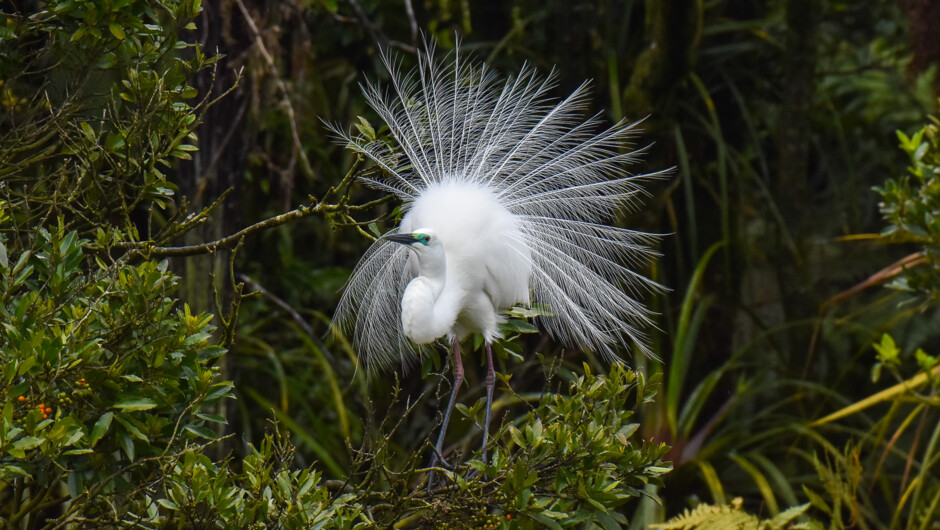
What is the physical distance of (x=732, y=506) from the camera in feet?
10.3

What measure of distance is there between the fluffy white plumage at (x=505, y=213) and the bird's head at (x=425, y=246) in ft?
0.39

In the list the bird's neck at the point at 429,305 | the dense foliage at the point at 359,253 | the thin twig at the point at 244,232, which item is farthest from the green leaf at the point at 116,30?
the bird's neck at the point at 429,305

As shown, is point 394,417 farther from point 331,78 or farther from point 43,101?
point 43,101

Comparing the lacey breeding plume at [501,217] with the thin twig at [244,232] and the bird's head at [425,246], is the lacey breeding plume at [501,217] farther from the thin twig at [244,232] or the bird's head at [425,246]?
the thin twig at [244,232]

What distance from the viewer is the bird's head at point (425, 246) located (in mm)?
2201

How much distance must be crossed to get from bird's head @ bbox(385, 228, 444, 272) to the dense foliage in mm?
133

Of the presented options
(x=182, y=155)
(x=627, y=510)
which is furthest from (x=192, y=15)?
(x=627, y=510)

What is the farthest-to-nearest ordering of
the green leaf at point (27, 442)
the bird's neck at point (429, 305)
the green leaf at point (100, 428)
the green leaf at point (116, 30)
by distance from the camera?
the bird's neck at point (429, 305) < the green leaf at point (116, 30) < the green leaf at point (100, 428) < the green leaf at point (27, 442)

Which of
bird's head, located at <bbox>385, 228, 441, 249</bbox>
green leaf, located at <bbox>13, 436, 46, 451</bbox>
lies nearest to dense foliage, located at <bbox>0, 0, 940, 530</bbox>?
green leaf, located at <bbox>13, 436, 46, 451</bbox>

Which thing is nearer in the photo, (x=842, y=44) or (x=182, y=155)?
(x=182, y=155)

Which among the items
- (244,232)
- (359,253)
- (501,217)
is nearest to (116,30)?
(244,232)

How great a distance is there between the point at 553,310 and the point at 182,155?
1099 millimetres

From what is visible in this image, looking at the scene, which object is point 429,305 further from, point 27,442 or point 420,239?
point 27,442

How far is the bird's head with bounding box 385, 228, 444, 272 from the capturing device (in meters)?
2.20
